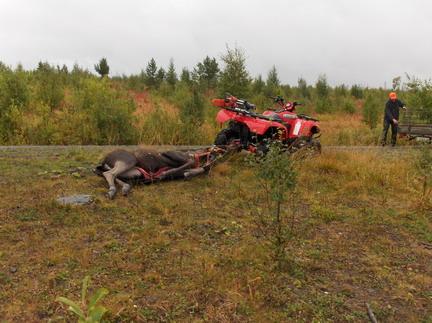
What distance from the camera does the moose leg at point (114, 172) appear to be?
20.9 ft

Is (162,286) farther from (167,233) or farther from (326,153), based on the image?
(326,153)

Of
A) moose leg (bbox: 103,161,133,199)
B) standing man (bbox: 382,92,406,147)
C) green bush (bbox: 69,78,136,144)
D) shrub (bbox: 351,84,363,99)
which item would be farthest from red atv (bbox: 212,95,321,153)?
shrub (bbox: 351,84,363,99)

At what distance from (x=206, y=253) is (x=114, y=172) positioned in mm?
2604

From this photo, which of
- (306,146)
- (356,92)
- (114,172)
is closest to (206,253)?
(114,172)

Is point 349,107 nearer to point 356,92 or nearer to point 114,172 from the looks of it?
point 356,92

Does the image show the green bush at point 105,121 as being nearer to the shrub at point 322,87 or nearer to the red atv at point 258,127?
the red atv at point 258,127

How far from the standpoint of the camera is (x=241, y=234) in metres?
5.24

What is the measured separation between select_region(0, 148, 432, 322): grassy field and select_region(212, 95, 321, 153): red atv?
1.36 metres

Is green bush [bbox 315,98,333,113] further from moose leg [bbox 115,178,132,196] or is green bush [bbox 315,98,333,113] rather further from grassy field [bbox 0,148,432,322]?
moose leg [bbox 115,178,132,196]

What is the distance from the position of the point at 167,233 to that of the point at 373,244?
2.36 meters

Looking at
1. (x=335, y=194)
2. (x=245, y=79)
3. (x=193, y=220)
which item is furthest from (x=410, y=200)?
(x=245, y=79)

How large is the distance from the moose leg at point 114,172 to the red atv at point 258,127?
8.04 ft

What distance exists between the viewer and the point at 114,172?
664cm

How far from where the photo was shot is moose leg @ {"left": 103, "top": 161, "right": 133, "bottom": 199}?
20.9ft
